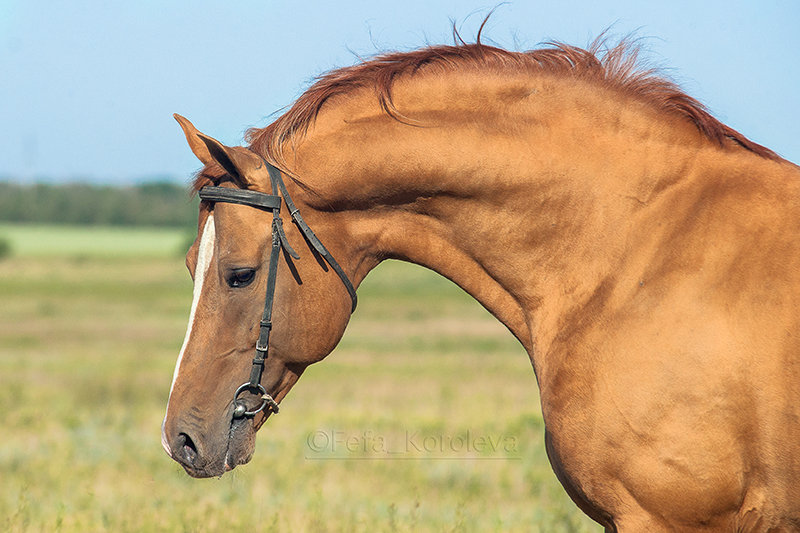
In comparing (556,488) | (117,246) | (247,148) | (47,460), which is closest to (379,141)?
(247,148)

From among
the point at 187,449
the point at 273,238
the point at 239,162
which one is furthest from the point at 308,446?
the point at 239,162

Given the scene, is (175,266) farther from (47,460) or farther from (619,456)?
(619,456)

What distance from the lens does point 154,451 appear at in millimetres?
8125

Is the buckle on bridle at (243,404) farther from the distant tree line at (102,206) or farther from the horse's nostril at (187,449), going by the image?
the distant tree line at (102,206)

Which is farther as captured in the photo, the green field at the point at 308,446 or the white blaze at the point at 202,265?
the green field at the point at 308,446

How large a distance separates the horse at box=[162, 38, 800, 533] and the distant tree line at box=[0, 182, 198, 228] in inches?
2480

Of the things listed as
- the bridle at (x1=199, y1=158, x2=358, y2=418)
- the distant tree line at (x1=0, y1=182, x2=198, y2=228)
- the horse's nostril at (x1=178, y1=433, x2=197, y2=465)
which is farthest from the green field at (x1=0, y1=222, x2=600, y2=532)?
the distant tree line at (x1=0, y1=182, x2=198, y2=228)

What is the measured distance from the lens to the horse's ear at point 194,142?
3.25m

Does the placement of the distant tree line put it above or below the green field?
below

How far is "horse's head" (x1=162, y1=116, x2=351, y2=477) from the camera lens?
→ 317 centimetres

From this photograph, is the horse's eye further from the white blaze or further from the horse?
the white blaze

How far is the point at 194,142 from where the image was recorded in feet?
10.8

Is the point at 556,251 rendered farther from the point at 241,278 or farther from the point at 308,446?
the point at 308,446

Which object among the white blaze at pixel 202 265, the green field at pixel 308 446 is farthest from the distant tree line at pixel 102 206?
the white blaze at pixel 202 265
